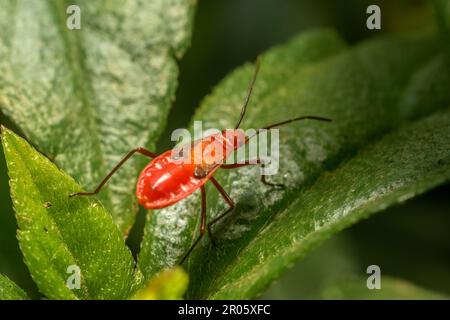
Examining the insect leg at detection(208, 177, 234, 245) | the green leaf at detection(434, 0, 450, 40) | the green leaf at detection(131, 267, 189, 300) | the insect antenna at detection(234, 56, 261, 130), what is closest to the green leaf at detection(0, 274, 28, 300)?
the green leaf at detection(131, 267, 189, 300)

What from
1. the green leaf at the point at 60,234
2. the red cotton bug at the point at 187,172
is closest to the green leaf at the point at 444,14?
the red cotton bug at the point at 187,172

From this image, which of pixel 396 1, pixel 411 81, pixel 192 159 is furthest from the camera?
pixel 396 1

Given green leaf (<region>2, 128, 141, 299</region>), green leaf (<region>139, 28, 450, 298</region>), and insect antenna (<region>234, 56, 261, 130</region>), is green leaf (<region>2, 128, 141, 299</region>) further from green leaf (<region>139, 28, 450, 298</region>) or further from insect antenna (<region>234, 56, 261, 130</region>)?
insect antenna (<region>234, 56, 261, 130</region>)

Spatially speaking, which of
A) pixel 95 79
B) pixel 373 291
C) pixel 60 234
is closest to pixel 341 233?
pixel 373 291

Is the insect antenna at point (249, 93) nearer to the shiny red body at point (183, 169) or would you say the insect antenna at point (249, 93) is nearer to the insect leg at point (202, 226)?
the shiny red body at point (183, 169)

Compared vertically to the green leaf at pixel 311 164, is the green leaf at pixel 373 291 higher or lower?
lower

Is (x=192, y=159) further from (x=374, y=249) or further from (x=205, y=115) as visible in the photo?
(x=374, y=249)

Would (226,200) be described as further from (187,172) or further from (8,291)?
(8,291)

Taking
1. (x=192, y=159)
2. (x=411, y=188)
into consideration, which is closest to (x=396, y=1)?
(x=192, y=159)
